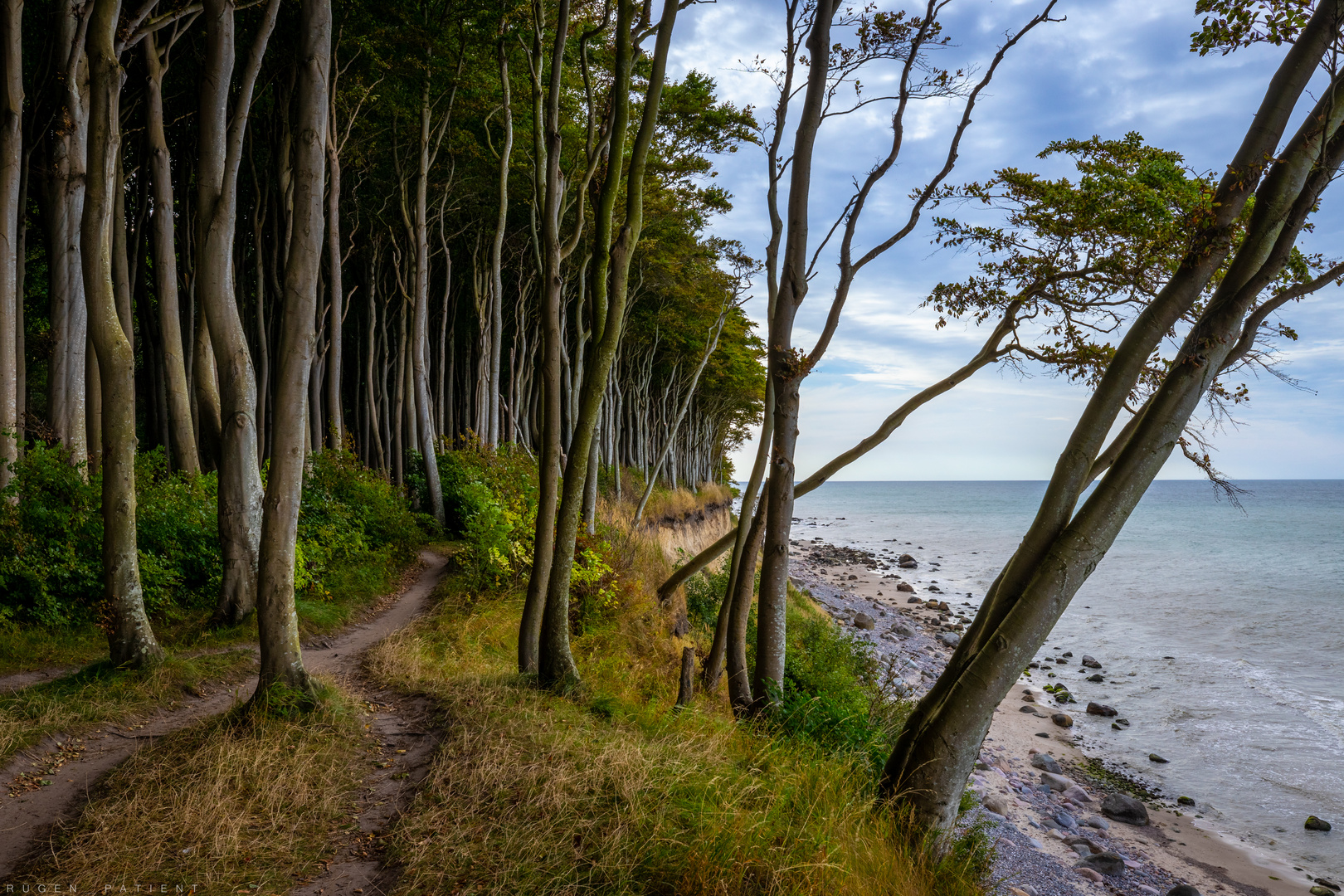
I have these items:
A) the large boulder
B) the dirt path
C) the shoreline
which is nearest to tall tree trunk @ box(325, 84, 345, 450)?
the dirt path

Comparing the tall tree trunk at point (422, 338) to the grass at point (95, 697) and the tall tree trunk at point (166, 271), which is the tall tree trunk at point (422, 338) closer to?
the tall tree trunk at point (166, 271)

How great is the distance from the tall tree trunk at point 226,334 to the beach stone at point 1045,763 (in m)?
12.3

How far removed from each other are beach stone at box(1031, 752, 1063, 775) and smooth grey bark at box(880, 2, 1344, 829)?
8.02m

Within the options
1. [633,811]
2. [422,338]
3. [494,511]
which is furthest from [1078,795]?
[422,338]

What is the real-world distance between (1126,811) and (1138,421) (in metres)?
7.99

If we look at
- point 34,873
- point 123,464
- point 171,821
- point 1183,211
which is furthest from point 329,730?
point 1183,211

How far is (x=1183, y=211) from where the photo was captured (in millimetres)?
5789

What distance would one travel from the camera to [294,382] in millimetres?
5320

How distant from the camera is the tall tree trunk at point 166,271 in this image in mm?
8859

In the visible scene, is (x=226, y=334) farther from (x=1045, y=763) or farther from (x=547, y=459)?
(x=1045, y=763)

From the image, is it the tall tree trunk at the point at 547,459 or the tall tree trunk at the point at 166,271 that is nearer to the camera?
the tall tree trunk at the point at 547,459

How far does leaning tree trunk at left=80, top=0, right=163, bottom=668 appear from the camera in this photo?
5.66 m

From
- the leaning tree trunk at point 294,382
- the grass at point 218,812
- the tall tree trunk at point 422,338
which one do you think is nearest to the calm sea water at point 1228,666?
the grass at point 218,812

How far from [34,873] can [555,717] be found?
3016mm
